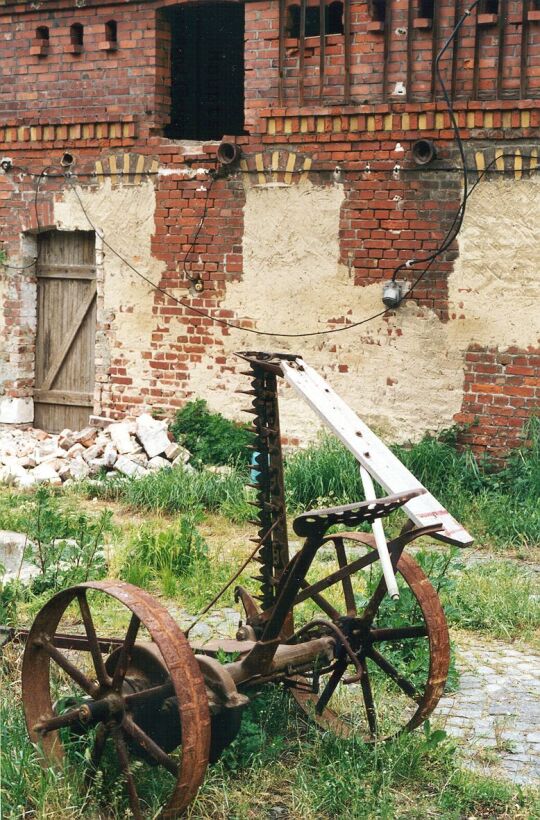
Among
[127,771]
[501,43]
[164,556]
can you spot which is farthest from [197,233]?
[127,771]

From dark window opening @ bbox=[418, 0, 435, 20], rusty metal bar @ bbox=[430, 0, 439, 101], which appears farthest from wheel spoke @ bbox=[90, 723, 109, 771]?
dark window opening @ bbox=[418, 0, 435, 20]

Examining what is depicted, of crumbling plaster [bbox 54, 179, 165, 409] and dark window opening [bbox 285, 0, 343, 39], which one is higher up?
dark window opening [bbox 285, 0, 343, 39]

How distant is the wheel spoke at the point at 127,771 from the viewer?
394 centimetres

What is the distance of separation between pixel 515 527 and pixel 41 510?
3.60 metres

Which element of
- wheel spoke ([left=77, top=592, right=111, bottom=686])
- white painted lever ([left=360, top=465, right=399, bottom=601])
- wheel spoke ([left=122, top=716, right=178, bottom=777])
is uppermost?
white painted lever ([left=360, top=465, right=399, bottom=601])

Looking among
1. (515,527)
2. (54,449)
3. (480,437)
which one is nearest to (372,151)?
(480,437)

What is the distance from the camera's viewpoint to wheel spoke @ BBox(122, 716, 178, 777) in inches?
154

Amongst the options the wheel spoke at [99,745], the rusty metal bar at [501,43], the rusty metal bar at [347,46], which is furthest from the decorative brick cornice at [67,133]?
the wheel spoke at [99,745]

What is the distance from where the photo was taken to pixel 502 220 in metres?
9.12

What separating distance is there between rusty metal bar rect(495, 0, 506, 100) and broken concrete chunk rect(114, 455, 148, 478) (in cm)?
445

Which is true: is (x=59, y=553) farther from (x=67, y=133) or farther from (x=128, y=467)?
(x=67, y=133)

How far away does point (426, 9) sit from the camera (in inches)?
372

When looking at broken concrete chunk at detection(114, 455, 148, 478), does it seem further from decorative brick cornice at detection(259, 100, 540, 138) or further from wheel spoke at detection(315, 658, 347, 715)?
wheel spoke at detection(315, 658, 347, 715)

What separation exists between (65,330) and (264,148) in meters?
3.04
